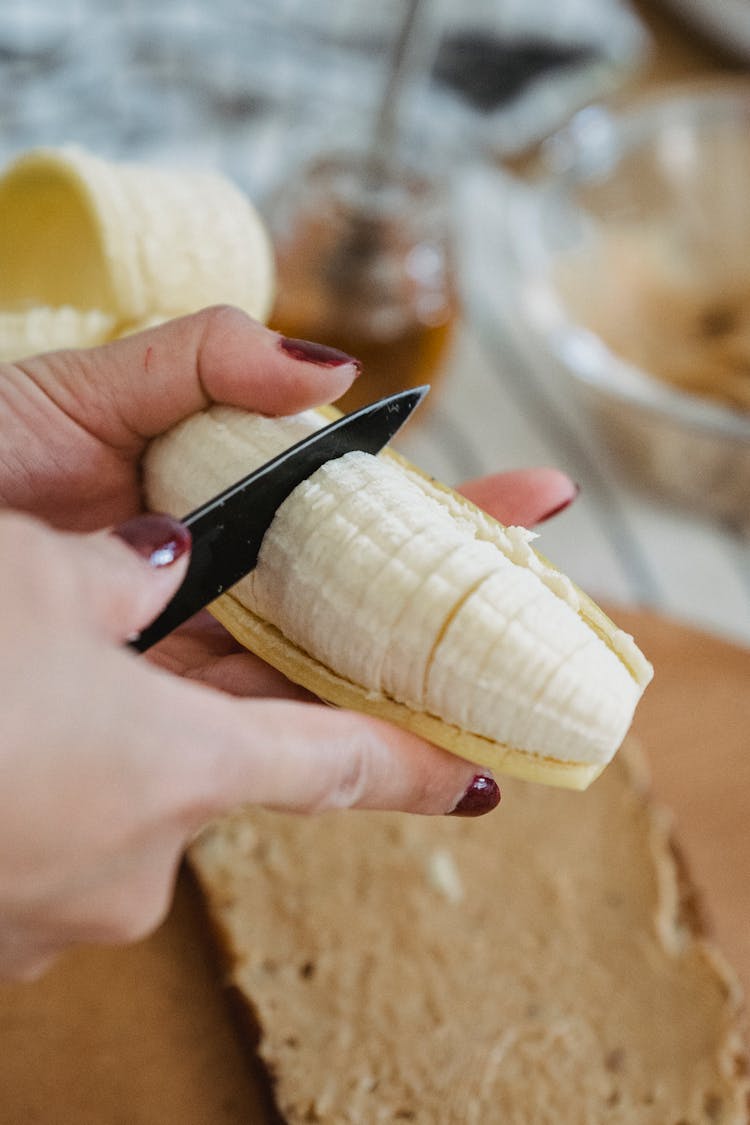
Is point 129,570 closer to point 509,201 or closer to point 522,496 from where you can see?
point 522,496

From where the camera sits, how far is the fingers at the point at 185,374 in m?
0.92

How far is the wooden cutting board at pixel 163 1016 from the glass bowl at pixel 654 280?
0.51m

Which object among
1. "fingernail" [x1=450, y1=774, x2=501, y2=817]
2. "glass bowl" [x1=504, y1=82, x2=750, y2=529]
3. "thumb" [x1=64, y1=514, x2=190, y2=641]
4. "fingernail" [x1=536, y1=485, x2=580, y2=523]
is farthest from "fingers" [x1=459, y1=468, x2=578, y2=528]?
"glass bowl" [x1=504, y1=82, x2=750, y2=529]

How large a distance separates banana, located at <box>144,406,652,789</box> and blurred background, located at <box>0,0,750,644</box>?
27.3 inches

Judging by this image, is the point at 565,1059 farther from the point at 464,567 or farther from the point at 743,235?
the point at 743,235

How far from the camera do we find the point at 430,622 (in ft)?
2.66

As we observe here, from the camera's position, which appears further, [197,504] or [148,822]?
[197,504]

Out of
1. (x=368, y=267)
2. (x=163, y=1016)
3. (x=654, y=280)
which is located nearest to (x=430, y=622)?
(x=163, y=1016)

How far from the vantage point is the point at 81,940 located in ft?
2.37

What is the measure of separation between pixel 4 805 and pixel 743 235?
1821mm

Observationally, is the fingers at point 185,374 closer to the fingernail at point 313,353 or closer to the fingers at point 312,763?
the fingernail at point 313,353

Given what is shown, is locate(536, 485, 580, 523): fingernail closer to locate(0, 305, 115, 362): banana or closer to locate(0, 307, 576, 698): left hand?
locate(0, 307, 576, 698): left hand

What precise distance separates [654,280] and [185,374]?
1221mm

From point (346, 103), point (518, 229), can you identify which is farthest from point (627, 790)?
point (346, 103)
